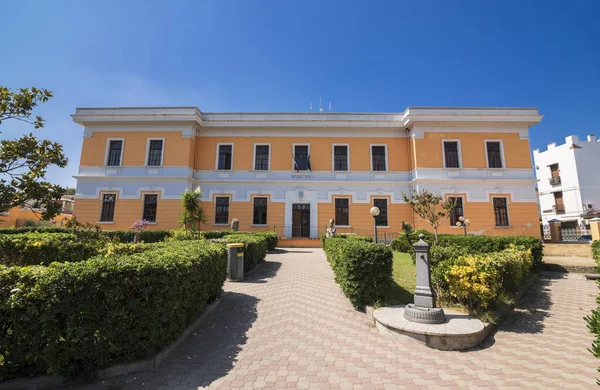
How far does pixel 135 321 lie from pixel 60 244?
526 centimetres

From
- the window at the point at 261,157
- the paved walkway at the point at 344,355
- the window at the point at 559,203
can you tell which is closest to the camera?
the paved walkway at the point at 344,355

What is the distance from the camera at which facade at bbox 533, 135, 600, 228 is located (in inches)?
1107

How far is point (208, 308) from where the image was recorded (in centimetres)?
531

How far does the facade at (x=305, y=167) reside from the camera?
1836cm

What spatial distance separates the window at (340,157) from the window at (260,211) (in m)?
5.47

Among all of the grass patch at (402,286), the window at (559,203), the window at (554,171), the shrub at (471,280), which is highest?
the window at (554,171)

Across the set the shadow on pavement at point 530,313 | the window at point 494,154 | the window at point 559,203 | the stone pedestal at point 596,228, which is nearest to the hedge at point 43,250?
the shadow on pavement at point 530,313

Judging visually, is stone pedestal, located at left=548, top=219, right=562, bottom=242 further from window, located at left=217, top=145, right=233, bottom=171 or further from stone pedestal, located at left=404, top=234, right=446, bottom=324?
window, located at left=217, top=145, right=233, bottom=171

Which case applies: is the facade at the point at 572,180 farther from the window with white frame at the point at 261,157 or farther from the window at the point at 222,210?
the window at the point at 222,210

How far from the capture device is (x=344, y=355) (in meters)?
3.88

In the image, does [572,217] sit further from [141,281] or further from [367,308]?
[141,281]

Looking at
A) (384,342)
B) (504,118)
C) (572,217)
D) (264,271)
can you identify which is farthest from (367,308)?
(572,217)

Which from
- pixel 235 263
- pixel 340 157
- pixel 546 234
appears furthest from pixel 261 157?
pixel 546 234

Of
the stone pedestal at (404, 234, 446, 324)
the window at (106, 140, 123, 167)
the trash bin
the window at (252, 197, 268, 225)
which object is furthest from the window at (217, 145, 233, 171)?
the stone pedestal at (404, 234, 446, 324)
